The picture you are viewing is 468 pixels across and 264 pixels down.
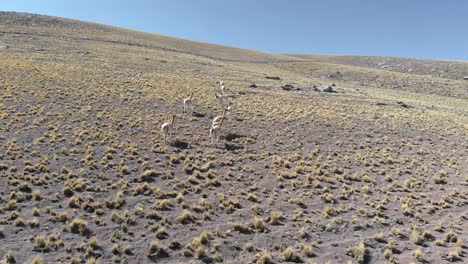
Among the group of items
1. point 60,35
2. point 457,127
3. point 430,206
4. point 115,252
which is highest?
point 60,35

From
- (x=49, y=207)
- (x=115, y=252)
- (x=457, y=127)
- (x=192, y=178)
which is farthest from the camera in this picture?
(x=457, y=127)

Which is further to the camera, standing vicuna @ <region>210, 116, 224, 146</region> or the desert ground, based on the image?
standing vicuna @ <region>210, 116, 224, 146</region>

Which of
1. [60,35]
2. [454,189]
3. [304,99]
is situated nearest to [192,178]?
[454,189]

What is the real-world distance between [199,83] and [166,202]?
33854 mm

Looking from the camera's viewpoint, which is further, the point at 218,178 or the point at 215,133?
the point at 215,133

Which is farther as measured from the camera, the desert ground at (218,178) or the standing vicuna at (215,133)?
the standing vicuna at (215,133)

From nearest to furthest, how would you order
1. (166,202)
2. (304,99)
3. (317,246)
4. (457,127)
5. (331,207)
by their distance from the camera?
(317,246)
(166,202)
(331,207)
(457,127)
(304,99)

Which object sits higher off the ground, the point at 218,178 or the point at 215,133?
the point at 215,133

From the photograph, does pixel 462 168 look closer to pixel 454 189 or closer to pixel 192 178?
pixel 454 189

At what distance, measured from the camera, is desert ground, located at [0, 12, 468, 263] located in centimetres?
1215

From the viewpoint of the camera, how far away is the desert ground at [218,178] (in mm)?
12148

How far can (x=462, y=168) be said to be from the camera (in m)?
22.2

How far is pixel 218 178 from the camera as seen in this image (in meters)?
18.2

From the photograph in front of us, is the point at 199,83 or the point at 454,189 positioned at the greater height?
the point at 199,83
